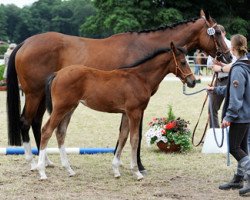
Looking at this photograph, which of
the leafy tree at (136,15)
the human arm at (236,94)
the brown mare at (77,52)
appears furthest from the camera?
the leafy tree at (136,15)

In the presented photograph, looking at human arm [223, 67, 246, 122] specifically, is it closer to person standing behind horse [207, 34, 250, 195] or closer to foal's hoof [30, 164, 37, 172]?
person standing behind horse [207, 34, 250, 195]

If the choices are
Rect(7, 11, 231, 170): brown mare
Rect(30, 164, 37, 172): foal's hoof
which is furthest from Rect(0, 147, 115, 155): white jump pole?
Rect(30, 164, 37, 172): foal's hoof

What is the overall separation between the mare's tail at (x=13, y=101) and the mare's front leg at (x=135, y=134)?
2.06 m

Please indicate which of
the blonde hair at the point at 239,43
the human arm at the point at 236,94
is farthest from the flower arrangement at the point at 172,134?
the blonde hair at the point at 239,43

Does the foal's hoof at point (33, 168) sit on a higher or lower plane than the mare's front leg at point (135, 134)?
lower

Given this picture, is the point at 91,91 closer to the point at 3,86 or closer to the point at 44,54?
the point at 44,54

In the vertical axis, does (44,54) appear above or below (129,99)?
above

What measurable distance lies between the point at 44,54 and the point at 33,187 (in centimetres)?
219

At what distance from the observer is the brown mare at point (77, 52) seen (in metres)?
7.21

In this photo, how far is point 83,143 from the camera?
9.42m

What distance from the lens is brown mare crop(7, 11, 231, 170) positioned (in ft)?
23.6

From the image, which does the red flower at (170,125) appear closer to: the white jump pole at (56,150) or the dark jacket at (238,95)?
the white jump pole at (56,150)

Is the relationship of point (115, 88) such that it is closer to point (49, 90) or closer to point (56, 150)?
point (49, 90)

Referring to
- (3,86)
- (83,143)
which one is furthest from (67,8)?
(83,143)
